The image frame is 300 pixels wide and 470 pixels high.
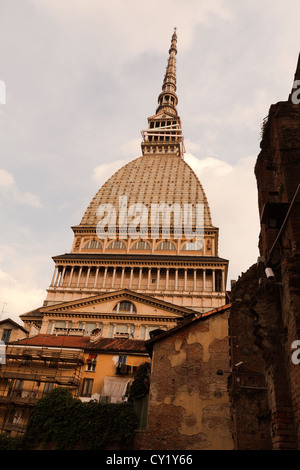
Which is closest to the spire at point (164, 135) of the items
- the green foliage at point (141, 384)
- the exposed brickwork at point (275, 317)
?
the green foliage at point (141, 384)

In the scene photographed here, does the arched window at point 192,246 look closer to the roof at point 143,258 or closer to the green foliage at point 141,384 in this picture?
the roof at point 143,258

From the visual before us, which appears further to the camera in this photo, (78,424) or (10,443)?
(10,443)

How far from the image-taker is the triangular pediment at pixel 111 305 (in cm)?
5188

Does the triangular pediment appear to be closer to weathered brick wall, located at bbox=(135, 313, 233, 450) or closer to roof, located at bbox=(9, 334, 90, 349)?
roof, located at bbox=(9, 334, 90, 349)

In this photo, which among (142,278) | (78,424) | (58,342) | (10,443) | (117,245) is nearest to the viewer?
(78,424)

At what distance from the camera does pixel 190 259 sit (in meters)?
67.5

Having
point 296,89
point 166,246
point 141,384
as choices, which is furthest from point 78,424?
point 166,246

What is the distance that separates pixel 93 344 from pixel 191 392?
16.3 metres

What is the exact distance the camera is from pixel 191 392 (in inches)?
794

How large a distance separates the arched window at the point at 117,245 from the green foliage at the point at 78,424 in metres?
52.5

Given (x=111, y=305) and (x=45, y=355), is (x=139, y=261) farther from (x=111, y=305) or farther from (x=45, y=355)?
(x=45, y=355)

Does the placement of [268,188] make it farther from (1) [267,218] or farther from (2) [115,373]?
(2) [115,373]

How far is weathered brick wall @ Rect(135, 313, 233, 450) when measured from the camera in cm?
1888

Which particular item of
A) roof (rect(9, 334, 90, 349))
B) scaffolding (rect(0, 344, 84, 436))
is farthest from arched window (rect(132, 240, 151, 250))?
scaffolding (rect(0, 344, 84, 436))
